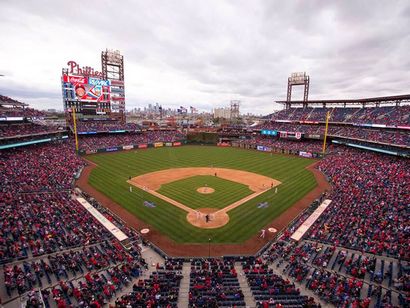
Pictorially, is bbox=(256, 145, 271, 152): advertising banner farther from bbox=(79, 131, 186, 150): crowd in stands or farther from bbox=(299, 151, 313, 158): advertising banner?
bbox=(79, 131, 186, 150): crowd in stands

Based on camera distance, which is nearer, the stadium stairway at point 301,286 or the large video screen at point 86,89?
the stadium stairway at point 301,286

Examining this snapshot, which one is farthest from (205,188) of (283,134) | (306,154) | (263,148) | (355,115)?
(355,115)

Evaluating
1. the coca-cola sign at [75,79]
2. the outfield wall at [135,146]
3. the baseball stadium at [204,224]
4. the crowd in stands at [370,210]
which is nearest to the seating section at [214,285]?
the baseball stadium at [204,224]

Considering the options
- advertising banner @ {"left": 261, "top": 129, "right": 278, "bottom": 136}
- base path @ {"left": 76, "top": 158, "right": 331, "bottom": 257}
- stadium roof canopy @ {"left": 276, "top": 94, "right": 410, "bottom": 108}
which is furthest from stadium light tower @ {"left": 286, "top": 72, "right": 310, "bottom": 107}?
base path @ {"left": 76, "top": 158, "right": 331, "bottom": 257}

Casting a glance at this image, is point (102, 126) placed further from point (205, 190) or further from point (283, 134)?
point (283, 134)

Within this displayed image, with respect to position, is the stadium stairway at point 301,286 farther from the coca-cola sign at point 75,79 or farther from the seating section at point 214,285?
the coca-cola sign at point 75,79

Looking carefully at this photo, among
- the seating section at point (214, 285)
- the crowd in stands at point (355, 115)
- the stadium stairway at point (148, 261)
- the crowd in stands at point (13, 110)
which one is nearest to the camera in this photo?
the seating section at point (214, 285)

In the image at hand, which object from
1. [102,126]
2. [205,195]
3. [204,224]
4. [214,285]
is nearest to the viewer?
[214,285]
